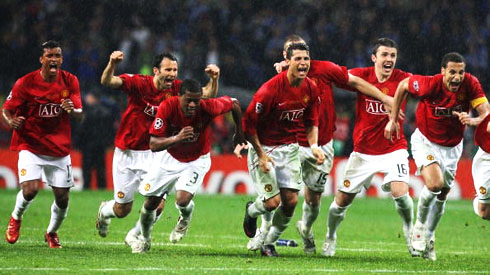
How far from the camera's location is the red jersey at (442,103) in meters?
10.7

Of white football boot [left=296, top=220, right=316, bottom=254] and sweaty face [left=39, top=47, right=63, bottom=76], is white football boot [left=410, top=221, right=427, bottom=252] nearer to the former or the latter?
white football boot [left=296, top=220, right=316, bottom=254]

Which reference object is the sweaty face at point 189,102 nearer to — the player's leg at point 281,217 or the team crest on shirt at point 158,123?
the team crest on shirt at point 158,123

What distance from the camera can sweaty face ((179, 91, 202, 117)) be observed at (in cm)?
1055

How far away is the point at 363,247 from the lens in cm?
1291

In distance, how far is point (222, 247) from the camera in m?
12.2

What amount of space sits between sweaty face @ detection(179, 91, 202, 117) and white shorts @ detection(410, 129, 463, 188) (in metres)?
2.62

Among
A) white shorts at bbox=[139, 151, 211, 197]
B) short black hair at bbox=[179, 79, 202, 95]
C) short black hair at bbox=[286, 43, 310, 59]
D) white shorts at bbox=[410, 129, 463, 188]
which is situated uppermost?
short black hair at bbox=[286, 43, 310, 59]

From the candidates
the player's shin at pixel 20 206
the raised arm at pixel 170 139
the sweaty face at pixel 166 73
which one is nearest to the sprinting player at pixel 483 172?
the raised arm at pixel 170 139

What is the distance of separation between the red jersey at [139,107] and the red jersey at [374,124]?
220cm

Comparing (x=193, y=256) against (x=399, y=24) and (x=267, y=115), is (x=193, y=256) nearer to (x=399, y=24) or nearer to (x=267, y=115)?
(x=267, y=115)

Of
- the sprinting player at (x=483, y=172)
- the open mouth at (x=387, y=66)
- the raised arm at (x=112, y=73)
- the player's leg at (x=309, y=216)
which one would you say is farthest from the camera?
the player's leg at (x=309, y=216)

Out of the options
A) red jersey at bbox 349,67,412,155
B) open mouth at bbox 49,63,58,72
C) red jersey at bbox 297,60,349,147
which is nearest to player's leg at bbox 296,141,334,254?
red jersey at bbox 297,60,349,147

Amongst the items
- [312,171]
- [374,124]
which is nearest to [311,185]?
[312,171]

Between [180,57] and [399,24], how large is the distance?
6161 mm
